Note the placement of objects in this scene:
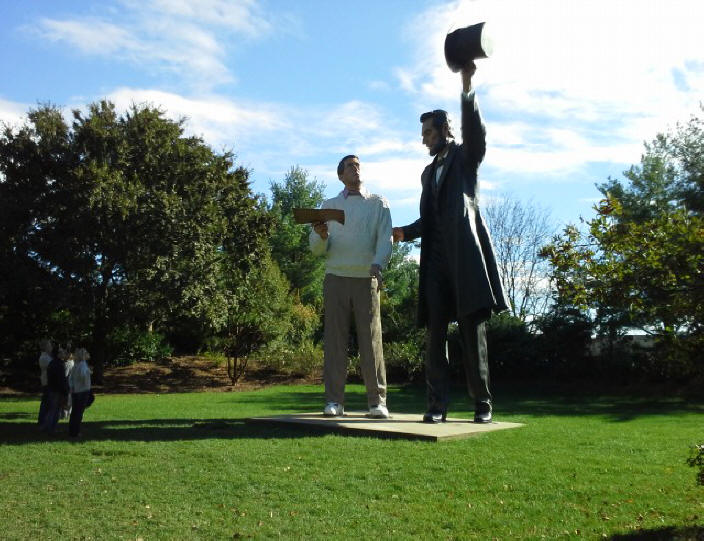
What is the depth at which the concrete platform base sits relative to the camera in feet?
21.8

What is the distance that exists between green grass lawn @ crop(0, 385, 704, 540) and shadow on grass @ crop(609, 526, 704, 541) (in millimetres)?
13

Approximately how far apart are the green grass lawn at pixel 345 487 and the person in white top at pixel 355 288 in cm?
102

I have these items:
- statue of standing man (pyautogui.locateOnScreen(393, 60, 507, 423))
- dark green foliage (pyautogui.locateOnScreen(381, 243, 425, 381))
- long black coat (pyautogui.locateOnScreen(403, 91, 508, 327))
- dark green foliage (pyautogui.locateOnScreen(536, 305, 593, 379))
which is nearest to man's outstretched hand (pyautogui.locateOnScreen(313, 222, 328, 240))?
statue of standing man (pyautogui.locateOnScreen(393, 60, 507, 423))

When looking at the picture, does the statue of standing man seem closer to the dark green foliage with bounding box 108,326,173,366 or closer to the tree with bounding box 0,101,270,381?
the tree with bounding box 0,101,270,381

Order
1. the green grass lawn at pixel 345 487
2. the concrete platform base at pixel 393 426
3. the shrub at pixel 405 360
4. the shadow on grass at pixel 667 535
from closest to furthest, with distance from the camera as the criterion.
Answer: the shadow on grass at pixel 667 535, the green grass lawn at pixel 345 487, the concrete platform base at pixel 393 426, the shrub at pixel 405 360

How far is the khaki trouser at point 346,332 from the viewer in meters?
7.98

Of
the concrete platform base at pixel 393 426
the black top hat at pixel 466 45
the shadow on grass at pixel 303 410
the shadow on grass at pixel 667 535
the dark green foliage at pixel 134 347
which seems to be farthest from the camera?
the dark green foliage at pixel 134 347

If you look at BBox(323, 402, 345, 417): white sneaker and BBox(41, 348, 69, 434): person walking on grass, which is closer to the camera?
BBox(323, 402, 345, 417): white sneaker

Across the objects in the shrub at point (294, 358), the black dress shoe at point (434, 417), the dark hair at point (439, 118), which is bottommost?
the black dress shoe at point (434, 417)

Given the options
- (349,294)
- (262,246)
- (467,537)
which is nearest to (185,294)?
(262,246)

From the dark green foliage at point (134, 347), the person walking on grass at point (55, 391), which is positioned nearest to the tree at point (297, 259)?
the dark green foliage at point (134, 347)

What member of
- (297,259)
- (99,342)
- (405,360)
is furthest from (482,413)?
(297,259)

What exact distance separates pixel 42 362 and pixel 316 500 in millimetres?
9246

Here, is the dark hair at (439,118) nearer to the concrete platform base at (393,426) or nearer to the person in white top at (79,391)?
the concrete platform base at (393,426)
